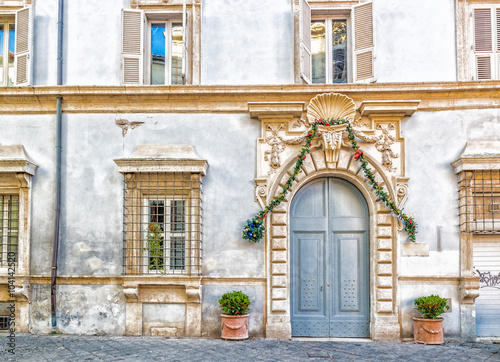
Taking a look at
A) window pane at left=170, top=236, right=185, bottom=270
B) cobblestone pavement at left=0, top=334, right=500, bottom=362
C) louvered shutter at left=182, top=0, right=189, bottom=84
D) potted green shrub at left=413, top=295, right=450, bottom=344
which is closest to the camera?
cobblestone pavement at left=0, top=334, right=500, bottom=362

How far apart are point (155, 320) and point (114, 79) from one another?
4.39 m

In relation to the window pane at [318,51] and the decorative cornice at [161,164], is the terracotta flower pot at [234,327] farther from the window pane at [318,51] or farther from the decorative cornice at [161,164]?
the window pane at [318,51]

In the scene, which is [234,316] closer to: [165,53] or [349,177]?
[349,177]

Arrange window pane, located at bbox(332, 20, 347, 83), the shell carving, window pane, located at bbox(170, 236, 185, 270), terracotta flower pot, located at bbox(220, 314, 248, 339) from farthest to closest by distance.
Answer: window pane, located at bbox(332, 20, 347, 83), window pane, located at bbox(170, 236, 185, 270), the shell carving, terracotta flower pot, located at bbox(220, 314, 248, 339)

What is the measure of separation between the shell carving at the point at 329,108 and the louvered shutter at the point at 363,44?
585 mm

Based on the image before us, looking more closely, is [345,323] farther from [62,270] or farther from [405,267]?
[62,270]

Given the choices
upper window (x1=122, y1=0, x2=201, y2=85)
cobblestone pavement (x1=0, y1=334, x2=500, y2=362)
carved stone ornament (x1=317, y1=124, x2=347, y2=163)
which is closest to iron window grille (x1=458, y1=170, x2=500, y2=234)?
cobblestone pavement (x1=0, y1=334, x2=500, y2=362)

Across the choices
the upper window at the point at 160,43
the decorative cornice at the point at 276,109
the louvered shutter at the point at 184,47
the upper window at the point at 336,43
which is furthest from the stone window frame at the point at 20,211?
the upper window at the point at 336,43

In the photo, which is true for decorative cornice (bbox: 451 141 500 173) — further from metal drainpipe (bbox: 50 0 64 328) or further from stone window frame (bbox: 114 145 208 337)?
metal drainpipe (bbox: 50 0 64 328)

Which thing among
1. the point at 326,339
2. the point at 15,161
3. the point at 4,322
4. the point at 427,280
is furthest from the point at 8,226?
the point at 427,280

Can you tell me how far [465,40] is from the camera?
8430 mm

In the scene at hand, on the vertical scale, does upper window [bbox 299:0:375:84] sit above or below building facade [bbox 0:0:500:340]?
above

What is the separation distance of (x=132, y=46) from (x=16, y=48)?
2199 mm

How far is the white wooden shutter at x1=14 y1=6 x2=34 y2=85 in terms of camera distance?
8641 millimetres
